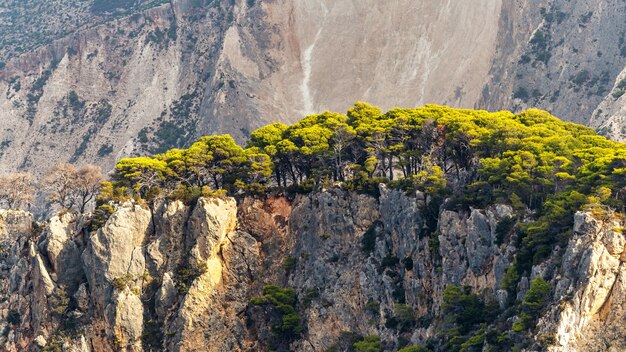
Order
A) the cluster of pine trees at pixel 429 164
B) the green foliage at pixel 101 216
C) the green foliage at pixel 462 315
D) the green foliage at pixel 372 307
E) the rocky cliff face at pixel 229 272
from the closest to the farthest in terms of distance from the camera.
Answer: the green foliage at pixel 462 315 < the cluster of pine trees at pixel 429 164 < the rocky cliff face at pixel 229 272 < the green foliage at pixel 372 307 < the green foliage at pixel 101 216

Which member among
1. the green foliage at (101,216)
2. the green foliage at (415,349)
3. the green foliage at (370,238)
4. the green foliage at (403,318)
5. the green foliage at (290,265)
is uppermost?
the green foliage at (101,216)

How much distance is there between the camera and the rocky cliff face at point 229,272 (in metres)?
116

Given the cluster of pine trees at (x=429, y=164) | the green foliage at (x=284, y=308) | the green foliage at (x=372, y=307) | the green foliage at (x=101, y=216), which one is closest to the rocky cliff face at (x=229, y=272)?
the green foliage at (x=372, y=307)

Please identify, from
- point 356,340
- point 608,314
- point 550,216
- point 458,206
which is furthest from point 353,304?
point 608,314

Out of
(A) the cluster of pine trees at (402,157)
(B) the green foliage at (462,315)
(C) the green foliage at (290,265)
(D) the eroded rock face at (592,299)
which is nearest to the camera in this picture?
(D) the eroded rock face at (592,299)

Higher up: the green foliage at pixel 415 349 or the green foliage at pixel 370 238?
the green foliage at pixel 370 238

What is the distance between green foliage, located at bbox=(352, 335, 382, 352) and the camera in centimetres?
11388

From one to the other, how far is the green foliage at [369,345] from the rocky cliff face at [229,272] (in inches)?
33.7

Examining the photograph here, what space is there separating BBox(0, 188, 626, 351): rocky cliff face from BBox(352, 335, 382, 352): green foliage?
855 millimetres

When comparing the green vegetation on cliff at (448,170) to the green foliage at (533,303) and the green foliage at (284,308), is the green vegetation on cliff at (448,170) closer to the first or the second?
the green foliage at (533,303)

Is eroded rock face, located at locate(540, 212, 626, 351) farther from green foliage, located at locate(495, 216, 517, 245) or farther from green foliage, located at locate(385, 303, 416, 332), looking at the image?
green foliage, located at locate(385, 303, 416, 332)

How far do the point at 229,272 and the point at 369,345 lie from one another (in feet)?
54.0

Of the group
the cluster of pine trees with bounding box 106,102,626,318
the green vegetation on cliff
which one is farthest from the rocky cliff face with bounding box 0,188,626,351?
the cluster of pine trees with bounding box 106,102,626,318

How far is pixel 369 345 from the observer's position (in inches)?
4500
